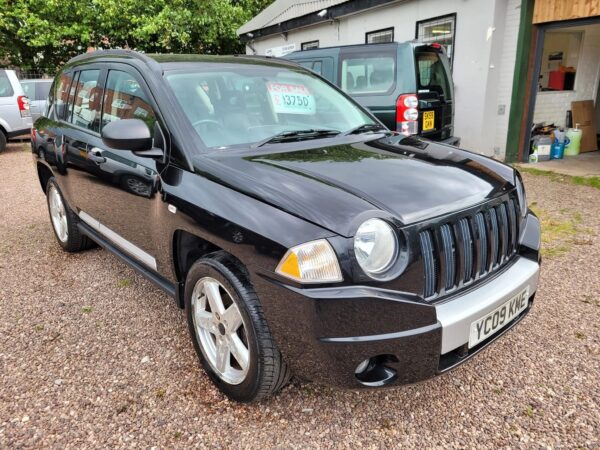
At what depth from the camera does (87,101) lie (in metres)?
3.57

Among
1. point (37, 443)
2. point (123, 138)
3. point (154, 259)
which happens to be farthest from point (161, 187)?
point (37, 443)

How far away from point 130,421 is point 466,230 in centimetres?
186

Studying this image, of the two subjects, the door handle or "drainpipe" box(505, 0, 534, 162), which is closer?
the door handle

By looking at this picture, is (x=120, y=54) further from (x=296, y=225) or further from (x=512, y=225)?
(x=512, y=225)

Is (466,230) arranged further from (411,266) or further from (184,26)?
(184,26)

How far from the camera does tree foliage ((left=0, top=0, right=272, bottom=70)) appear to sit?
1622cm

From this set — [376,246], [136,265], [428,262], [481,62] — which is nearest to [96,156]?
[136,265]

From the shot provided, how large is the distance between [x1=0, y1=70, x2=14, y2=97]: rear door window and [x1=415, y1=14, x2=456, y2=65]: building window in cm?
932

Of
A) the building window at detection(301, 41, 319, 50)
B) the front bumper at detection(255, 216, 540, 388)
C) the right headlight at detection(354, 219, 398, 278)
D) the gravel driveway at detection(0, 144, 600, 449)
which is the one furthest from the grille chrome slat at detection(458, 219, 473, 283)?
the building window at detection(301, 41, 319, 50)

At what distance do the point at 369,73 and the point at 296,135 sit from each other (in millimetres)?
4225

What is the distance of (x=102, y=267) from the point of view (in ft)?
13.7

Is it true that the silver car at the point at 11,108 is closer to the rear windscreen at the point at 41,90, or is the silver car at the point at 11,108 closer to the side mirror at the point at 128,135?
the rear windscreen at the point at 41,90

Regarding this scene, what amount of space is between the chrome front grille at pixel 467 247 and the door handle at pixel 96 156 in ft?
7.47

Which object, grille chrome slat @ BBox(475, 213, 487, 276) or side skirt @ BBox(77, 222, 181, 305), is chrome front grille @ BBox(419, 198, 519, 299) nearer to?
grille chrome slat @ BBox(475, 213, 487, 276)
